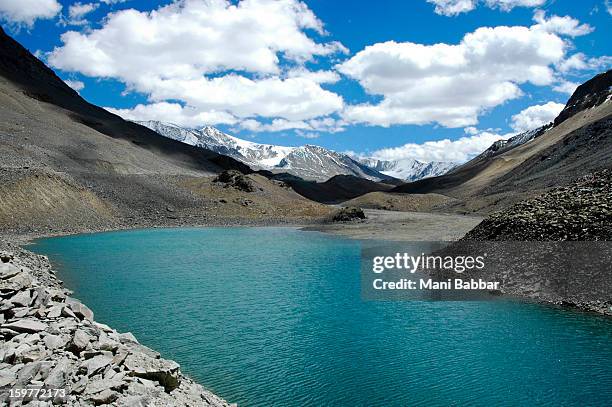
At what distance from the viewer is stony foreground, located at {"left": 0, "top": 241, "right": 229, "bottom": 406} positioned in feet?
38.4

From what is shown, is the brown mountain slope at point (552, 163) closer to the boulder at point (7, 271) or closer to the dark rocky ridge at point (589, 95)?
the dark rocky ridge at point (589, 95)

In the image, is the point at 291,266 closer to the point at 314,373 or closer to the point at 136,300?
the point at 136,300

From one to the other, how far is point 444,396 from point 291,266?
94.4ft

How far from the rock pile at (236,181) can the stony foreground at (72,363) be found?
8895 cm

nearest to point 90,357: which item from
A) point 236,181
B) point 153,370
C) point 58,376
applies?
point 58,376

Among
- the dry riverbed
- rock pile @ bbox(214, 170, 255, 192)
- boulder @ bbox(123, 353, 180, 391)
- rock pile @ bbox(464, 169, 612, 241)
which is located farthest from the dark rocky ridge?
boulder @ bbox(123, 353, 180, 391)

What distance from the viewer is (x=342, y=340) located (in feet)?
74.9

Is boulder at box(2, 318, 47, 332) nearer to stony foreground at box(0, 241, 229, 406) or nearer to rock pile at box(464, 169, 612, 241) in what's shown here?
stony foreground at box(0, 241, 229, 406)

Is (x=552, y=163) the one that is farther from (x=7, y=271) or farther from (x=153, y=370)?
(x=153, y=370)

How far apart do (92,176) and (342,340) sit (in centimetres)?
8192

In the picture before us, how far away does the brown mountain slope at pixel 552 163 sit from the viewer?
333ft

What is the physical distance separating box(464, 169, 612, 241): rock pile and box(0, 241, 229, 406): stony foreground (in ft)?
84.1

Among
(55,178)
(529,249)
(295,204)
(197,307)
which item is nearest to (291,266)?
(197,307)

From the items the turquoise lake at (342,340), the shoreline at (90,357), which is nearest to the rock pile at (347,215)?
the turquoise lake at (342,340)
